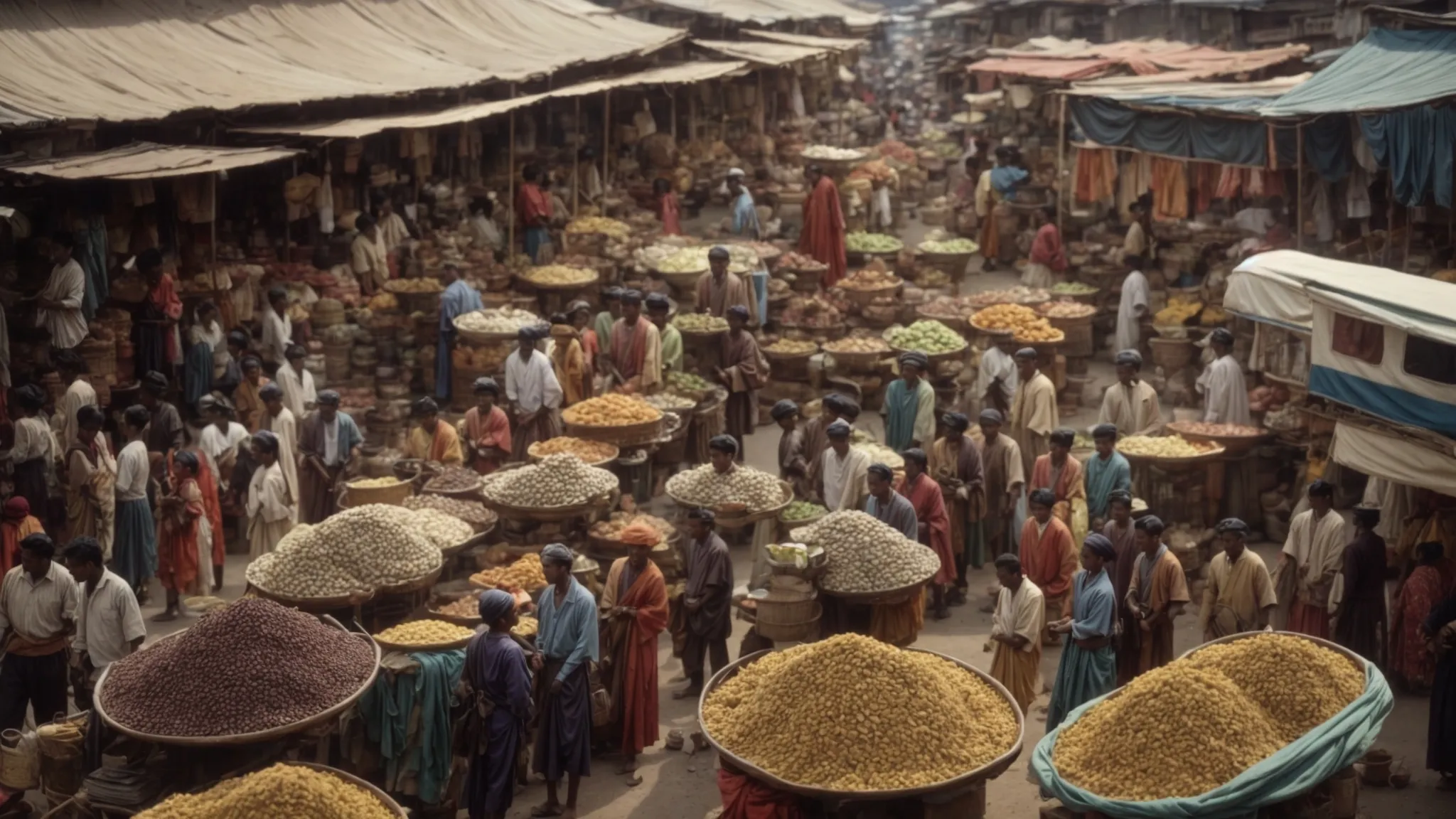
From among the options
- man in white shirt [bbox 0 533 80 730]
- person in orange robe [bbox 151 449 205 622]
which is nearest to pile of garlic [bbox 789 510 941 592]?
man in white shirt [bbox 0 533 80 730]

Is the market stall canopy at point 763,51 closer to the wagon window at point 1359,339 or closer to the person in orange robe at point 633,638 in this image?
the wagon window at point 1359,339

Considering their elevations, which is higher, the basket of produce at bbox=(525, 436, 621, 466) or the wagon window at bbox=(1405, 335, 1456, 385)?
the wagon window at bbox=(1405, 335, 1456, 385)

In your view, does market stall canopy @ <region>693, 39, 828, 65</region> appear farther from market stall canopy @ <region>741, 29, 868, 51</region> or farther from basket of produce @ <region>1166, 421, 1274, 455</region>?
basket of produce @ <region>1166, 421, 1274, 455</region>

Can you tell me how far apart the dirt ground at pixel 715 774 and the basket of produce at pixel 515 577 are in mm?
1046

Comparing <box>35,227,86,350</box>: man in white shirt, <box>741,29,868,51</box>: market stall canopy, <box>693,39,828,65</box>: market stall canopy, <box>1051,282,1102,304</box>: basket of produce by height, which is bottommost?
<box>1051,282,1102,304</box>: basket of produce

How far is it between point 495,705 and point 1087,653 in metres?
3.18

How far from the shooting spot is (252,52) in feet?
56.3

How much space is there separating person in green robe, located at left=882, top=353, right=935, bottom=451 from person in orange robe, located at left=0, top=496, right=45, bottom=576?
6.11 m

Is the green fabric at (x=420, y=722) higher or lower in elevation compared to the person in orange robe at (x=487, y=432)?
lower

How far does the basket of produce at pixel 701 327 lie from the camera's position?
15.4 m

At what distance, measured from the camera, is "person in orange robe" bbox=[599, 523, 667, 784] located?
30.7 feet

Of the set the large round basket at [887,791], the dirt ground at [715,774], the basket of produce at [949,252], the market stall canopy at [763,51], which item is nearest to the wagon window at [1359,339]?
the dirt ground at [715,774]

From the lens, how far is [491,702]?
8.33 m

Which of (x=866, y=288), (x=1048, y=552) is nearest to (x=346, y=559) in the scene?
(x=1048, y=552)
